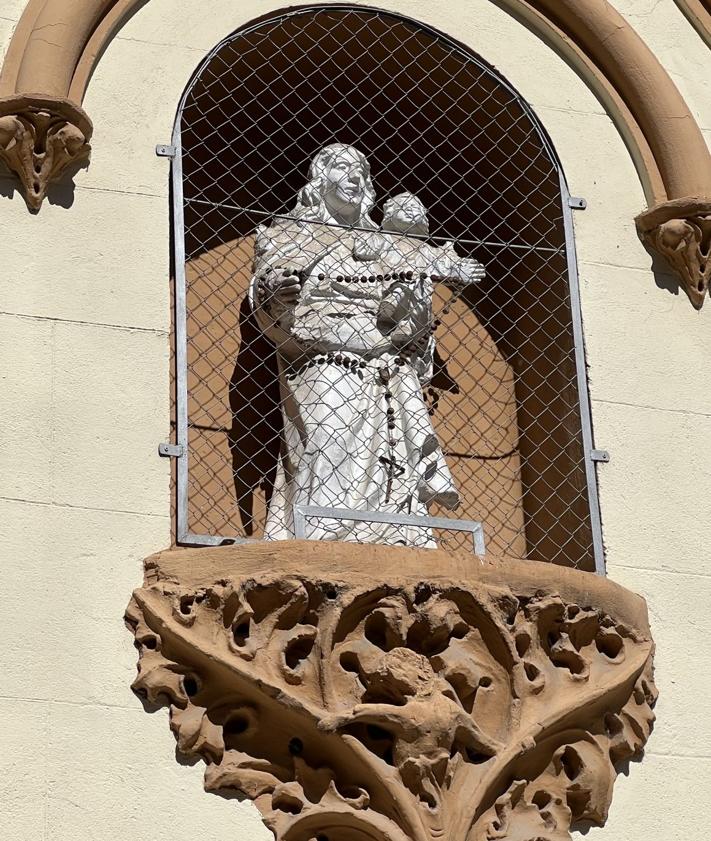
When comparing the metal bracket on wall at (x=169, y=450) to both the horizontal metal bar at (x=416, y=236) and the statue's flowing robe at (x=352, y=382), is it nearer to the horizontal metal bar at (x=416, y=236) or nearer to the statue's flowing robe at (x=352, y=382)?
the statue's flowing robe at (x=352, y=382)

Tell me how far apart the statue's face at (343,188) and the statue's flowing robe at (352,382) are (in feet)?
0.34

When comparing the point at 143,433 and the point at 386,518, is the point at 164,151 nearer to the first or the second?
the point at 143,433

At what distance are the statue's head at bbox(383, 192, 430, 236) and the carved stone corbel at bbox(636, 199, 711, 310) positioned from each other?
0.70m

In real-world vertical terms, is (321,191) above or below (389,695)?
above

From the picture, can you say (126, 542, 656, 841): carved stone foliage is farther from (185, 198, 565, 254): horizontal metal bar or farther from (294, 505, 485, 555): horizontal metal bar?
(185, 198, 565, 254): horizontal metal bar

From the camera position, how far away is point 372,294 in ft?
22.1

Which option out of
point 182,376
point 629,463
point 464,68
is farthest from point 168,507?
point 464,68

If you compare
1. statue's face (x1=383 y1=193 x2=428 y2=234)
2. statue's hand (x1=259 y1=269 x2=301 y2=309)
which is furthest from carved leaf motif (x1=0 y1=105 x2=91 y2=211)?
statue's face (x1=383 y1=193 x2=428 y2=234)

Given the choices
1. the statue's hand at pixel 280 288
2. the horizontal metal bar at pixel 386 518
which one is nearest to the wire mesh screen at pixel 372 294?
the statue's hand at pixel 280 288

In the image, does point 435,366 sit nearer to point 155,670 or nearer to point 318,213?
point 318,213

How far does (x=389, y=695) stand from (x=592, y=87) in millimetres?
2277

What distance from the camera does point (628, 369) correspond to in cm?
652

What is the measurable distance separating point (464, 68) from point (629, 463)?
4.81 feet

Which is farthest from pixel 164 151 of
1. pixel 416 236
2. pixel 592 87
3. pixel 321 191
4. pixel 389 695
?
pixel 389 695
